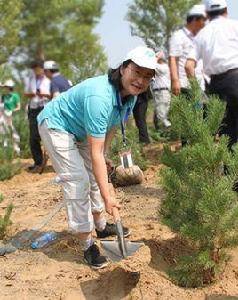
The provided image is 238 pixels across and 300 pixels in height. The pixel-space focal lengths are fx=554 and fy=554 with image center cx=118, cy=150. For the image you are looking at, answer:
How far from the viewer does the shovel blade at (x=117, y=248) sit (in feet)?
Result: 10.4

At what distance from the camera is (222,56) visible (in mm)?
4602

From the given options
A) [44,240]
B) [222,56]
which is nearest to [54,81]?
[222,56]

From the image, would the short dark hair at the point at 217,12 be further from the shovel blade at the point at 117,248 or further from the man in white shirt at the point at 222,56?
the shovel blade at the point at 117,248

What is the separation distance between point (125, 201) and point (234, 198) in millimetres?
2019

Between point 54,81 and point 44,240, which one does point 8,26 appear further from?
point 44,240

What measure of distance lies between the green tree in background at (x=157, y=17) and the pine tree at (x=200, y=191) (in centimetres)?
1208

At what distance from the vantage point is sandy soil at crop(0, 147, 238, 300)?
124 inches

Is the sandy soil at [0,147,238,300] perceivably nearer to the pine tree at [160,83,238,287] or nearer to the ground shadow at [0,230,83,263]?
the ground shadow at [0,230,83,263]

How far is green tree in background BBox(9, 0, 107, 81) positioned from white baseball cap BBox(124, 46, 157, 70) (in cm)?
1965

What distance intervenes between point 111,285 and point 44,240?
104cm

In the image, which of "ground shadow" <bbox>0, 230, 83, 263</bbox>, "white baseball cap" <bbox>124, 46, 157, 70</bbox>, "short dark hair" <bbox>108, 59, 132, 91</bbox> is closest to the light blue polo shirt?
"short dark hair" <bbox>108, 59, 132, 91</bbox>

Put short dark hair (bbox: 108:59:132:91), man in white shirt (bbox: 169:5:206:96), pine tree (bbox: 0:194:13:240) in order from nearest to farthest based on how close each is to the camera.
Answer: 1. short dark hair (bbox: 108:59:132:91)
2. pine tree (bbox: 0:194:13:240)
3. man in white shirt (bbox: 169:5:206:96)

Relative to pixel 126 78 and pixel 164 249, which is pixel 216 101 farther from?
pixel 164 249

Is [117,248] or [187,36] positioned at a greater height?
[187,36]
